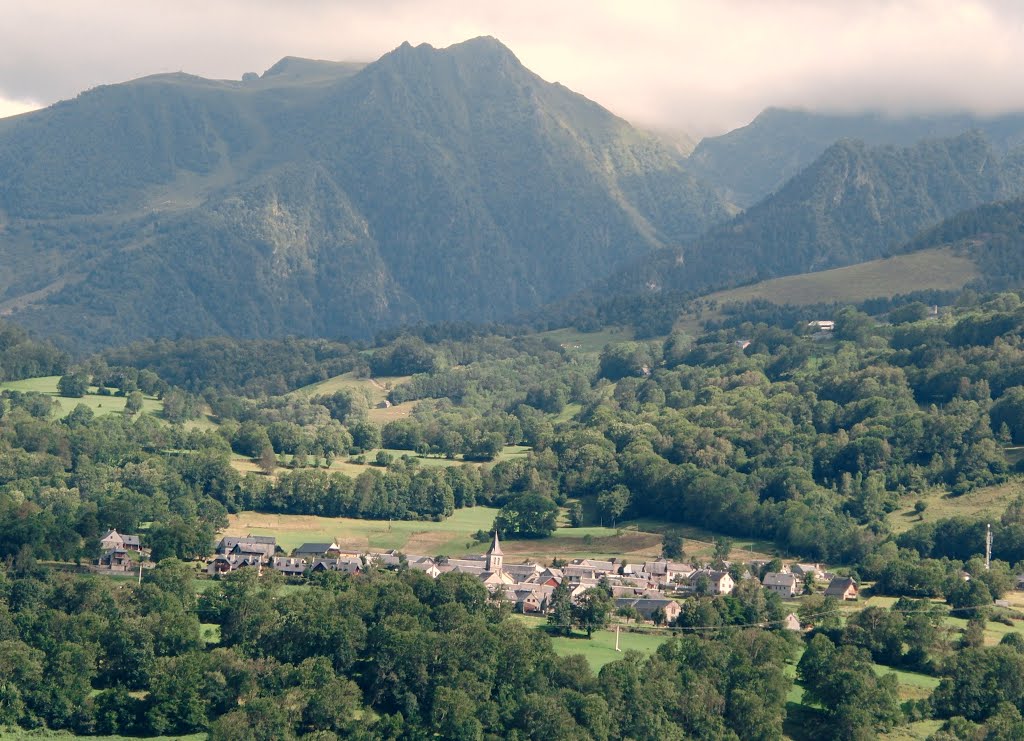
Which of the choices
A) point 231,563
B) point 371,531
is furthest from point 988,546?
point 231,563

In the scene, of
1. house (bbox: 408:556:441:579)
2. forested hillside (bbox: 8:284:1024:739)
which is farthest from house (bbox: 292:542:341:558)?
forested hillside (bbox: 8:284:1024:739)

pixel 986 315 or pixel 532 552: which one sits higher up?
pixel 986 315

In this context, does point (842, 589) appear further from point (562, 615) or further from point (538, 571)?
point (562, 615)

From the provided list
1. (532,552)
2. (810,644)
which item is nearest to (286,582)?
(532,552)

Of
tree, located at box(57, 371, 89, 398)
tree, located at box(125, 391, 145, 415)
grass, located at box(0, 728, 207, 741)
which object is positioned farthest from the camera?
tree, located at box(57, 371, 89, 398)

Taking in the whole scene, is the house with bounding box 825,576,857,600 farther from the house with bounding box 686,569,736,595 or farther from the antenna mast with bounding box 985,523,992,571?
the antenna mast with bounding box 985,523,992,571

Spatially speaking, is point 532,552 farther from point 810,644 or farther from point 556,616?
point 810,644

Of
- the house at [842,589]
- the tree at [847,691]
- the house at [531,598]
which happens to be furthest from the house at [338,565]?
the tree at [847,691]
